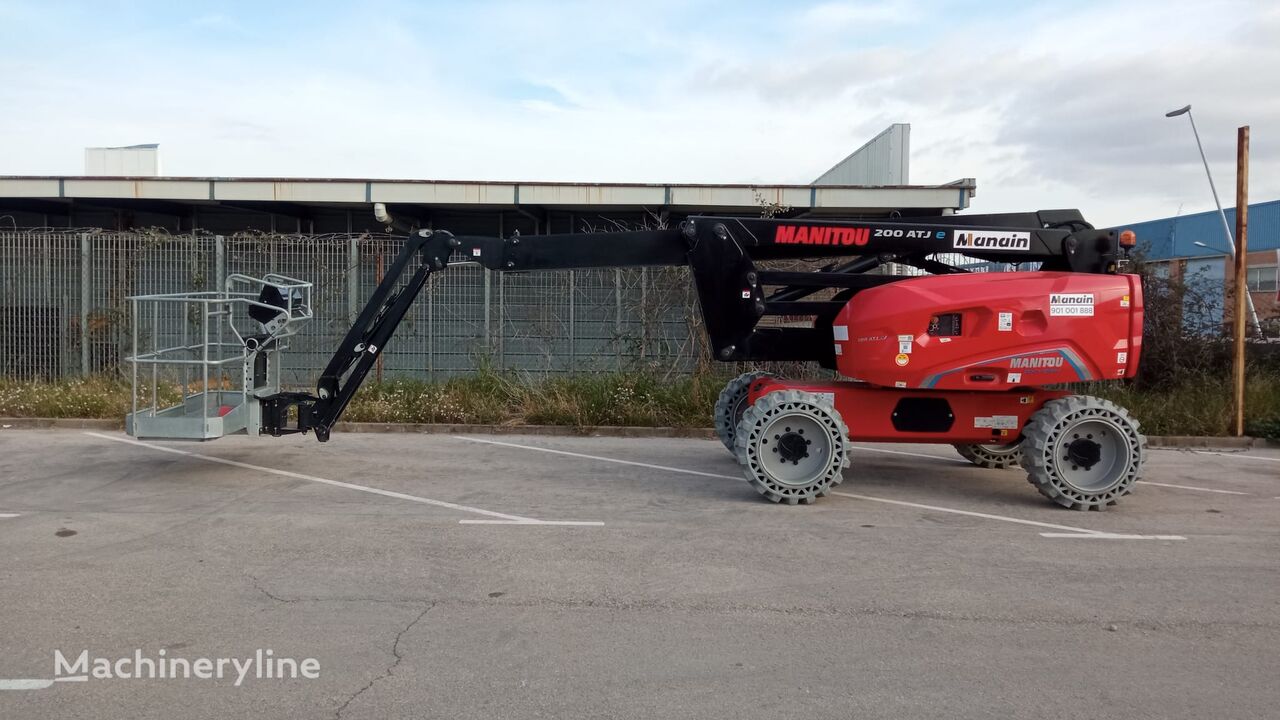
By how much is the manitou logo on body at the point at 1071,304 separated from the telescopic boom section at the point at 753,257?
710mm

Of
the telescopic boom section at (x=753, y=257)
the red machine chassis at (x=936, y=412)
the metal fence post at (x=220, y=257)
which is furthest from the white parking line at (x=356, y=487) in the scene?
the metal fence post at (x=220, y=257)

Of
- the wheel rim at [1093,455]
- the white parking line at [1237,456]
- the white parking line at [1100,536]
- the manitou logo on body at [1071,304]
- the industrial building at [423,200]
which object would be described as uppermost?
the industrial building at [423,200]

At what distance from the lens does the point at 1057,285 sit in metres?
7.91

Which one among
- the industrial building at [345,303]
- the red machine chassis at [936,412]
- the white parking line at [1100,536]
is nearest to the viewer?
the white parking line at [1100,536]

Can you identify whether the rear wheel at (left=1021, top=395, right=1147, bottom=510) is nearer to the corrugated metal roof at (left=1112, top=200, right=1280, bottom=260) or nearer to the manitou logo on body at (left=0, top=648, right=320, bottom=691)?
the manitou logo on body at (left=0, top=648, right=320, bottom=691)

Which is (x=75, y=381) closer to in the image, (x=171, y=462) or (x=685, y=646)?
(x=171, y=462)

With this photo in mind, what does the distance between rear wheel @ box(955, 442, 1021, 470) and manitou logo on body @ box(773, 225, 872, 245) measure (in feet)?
9.35

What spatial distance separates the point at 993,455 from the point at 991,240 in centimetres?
265

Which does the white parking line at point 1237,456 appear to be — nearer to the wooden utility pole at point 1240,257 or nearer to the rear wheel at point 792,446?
the wooden utility pole at point 1240,257

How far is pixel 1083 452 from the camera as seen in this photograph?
316 inches

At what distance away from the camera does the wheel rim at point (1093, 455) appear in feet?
25.9

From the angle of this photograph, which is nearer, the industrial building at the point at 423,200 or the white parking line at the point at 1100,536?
the white parking line at the point at 1100,536

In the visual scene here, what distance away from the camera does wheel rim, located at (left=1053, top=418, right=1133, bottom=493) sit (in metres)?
7.91

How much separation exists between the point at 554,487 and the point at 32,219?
17.3 metres
